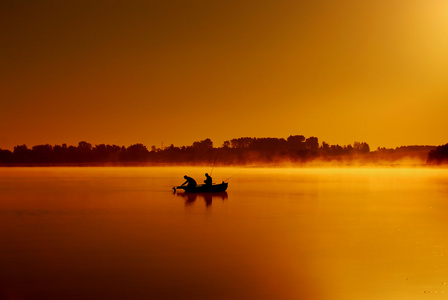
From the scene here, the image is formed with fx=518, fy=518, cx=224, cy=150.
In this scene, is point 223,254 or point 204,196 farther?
point 204,196

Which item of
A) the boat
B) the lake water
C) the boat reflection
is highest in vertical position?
the boat

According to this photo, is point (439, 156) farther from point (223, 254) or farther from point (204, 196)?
point (223, 254)

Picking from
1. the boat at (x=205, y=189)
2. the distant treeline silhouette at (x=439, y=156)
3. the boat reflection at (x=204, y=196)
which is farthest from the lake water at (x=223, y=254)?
the distant treeline silhouette at (x=439, y=156)

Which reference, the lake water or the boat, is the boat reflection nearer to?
the boat

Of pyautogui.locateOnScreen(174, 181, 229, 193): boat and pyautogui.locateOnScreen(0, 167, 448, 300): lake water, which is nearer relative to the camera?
pyautogui.locateOnScreen(0, 167, 448, 300): lake water

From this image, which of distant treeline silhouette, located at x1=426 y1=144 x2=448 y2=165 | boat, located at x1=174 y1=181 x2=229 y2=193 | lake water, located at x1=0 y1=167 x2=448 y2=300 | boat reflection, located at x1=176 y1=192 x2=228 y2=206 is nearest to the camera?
lake water, located at x1=0 y1=167 x2=448 y2=300

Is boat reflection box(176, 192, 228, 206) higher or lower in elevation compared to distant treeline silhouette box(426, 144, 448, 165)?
lower

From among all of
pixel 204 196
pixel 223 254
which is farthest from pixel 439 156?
pixel 223 254

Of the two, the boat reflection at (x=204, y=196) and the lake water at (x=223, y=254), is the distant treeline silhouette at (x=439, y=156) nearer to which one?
the boat reflection at (x=204, y=196)

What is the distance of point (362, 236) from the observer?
1820 centimetres

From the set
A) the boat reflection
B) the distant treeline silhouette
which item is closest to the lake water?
the boat reflection

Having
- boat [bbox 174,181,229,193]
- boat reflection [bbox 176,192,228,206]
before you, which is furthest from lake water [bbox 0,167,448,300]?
boat [bbox 174,181,229,193]

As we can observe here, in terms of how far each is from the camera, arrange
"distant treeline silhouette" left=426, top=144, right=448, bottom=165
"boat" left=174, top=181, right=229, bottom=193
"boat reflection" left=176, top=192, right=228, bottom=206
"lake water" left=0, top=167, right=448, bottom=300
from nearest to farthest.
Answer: "lake water" left=0, top=167, right=448, bottom=300, "boat reflection" left=176, top=192, right=228, bottom=206, "boat" left=174, top=181, right=229, bottom=193, "distant treeline silhouette" left=426, top=144, right=448, bottom=165

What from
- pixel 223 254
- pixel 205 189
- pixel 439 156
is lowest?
pixel 223 254
